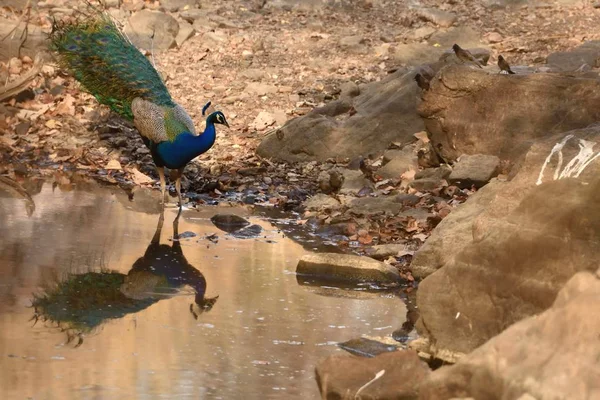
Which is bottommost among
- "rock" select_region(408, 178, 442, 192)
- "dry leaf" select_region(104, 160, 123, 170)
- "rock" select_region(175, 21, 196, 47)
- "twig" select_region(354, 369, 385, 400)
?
"dry leaf" select_region(104, 160, 123, 170)

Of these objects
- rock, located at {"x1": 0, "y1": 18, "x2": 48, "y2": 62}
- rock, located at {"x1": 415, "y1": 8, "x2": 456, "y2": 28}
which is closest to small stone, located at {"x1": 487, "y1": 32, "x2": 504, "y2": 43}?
rock, located at {"x1": 415, "y1": 8, "x2": 456, "y2": 28}

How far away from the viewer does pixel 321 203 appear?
39.1 feet

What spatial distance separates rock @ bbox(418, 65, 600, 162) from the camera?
11.7 meters

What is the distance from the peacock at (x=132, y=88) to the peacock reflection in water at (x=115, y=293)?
2101 mm

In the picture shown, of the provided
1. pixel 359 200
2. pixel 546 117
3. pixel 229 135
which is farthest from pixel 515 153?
pixel 229 135

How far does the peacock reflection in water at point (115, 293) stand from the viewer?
794cm

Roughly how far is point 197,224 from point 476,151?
9.54ft

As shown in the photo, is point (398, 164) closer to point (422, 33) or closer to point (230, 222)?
point (230, 222)

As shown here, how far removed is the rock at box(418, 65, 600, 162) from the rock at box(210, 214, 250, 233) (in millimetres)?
2371

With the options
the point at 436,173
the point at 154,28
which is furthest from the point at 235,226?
the point at 154,28

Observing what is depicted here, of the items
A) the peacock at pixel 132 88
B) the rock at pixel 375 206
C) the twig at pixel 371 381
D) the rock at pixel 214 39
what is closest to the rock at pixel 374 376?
the twig at pixel 371 381

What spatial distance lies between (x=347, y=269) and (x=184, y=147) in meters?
3.06

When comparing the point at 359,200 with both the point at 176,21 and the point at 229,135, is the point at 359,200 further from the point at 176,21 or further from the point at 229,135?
the point at 176,21

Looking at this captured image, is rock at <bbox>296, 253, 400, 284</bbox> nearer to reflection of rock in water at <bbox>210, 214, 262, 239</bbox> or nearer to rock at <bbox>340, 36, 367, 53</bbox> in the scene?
reflection of rock in water at <bbox>210, 214, 262, 239</bbox>
